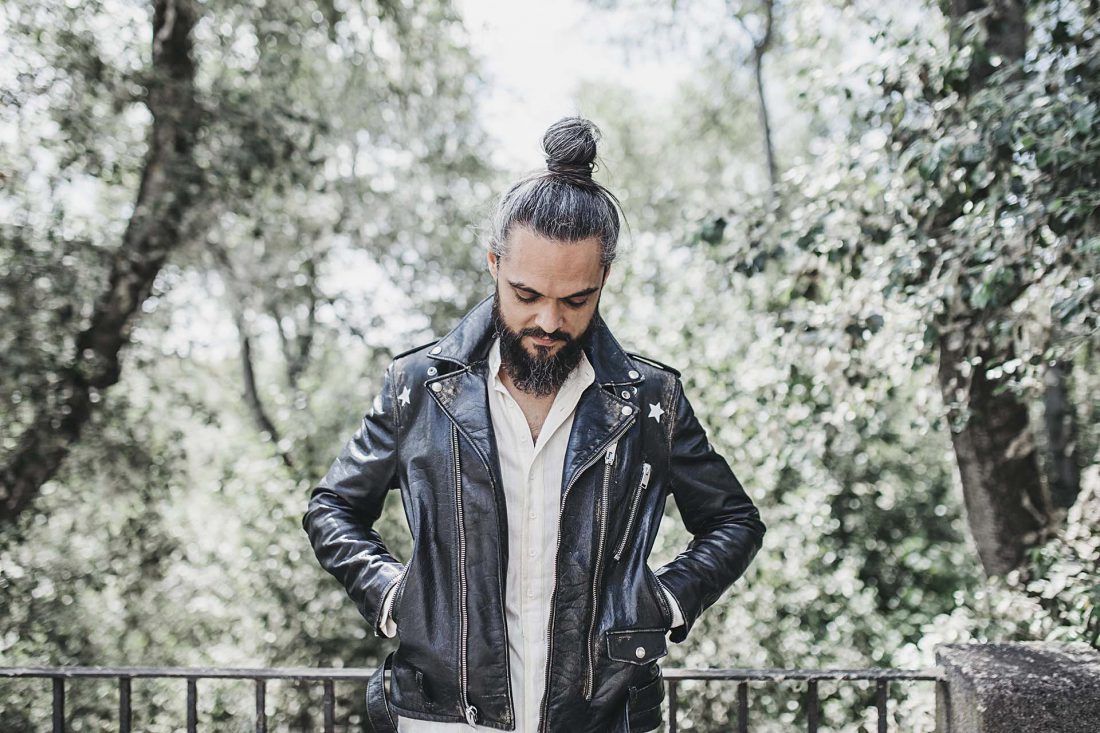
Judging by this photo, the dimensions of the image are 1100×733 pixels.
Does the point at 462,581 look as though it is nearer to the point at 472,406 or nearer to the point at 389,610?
the point at 389,610

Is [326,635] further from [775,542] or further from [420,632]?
[420,632]

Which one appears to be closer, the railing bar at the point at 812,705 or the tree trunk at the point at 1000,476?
the railing bar at the point at 812,705

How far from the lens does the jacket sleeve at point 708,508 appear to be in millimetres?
1992

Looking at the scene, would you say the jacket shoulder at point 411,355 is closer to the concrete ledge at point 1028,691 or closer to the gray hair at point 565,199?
the gray hair at point 565,199

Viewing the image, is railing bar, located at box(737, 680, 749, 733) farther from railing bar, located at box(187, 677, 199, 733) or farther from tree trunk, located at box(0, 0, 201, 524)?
tree trunk, located at box(0, 0, 201, 524)

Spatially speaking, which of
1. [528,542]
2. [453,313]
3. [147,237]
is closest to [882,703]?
[528,542]

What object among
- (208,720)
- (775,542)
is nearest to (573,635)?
(775,542)

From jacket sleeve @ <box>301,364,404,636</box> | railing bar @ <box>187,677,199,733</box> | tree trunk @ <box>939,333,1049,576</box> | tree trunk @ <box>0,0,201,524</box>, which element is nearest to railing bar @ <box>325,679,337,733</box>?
railing bar @ <box>187,677,199,733</box>

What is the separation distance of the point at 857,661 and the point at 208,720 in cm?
447

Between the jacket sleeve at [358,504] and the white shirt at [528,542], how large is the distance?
11 centimetres

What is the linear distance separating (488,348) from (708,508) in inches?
25.2

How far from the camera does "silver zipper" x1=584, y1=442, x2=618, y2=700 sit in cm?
183

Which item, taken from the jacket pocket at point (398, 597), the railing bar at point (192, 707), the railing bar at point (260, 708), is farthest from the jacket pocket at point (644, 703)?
the railing bar at point (192, 707)

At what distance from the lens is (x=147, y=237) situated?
5637 mm
